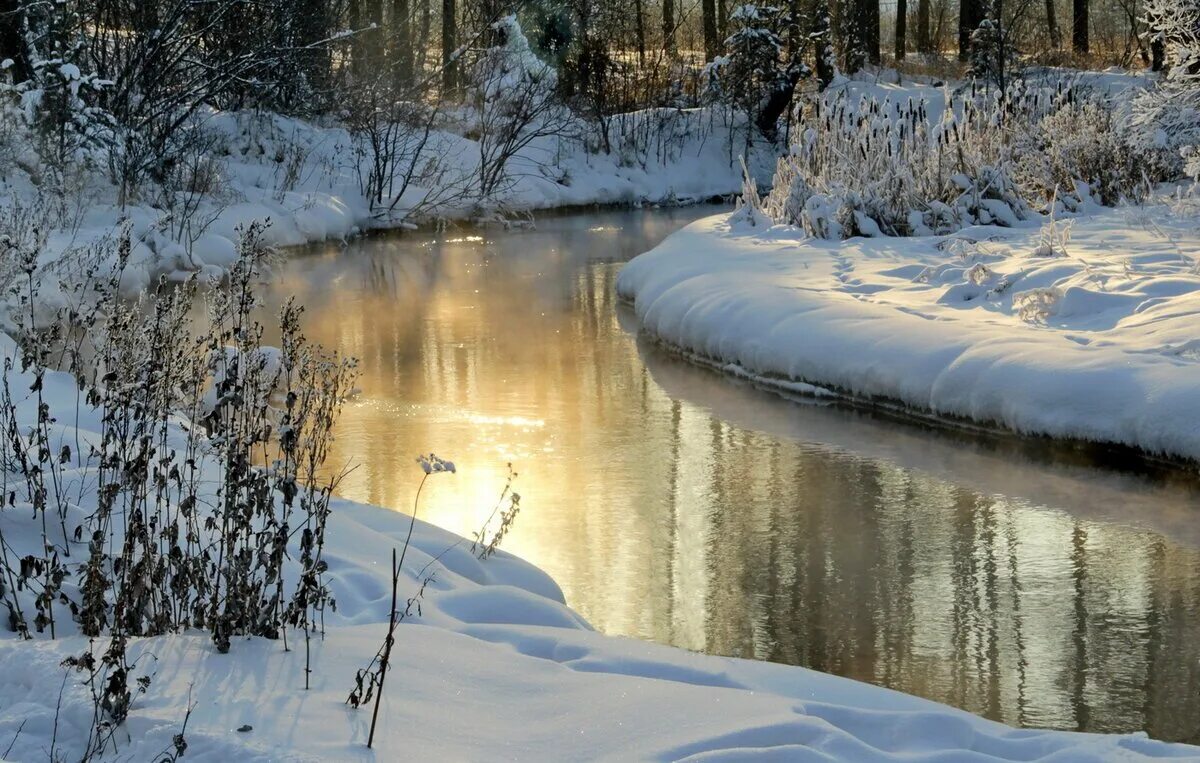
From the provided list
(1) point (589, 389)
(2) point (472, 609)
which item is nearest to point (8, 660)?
(2) point (472, 609)

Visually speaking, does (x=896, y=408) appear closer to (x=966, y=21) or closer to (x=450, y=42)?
(x=450, y=42)

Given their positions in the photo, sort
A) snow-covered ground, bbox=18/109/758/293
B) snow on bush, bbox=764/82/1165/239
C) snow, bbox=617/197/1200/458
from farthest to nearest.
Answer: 1. snow-covered ground, bbox=18/109/758/293
2. snow on bush, bbox=764/82/1165/239
3. snow, bbox=617/197/1200/458

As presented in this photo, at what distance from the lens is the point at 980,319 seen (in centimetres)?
867

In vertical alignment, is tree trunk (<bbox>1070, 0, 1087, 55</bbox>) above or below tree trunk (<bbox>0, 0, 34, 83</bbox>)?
above

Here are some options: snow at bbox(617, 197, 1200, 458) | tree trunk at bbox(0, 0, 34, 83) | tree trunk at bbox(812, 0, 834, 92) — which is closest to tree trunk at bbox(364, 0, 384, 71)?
tree trunk at bbox(0, 0, 34, 83)

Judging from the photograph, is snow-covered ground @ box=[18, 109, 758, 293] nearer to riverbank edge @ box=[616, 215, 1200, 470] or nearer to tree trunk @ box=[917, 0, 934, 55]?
riverbank edge @ box=[616, 215, 1200, 470]

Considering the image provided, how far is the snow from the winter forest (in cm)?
4

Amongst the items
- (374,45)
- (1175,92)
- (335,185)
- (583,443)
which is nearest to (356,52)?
(374,45)

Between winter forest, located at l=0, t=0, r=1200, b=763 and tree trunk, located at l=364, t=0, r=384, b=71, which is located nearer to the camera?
winter forest, located at l=0, t=0, r=1200, b=763

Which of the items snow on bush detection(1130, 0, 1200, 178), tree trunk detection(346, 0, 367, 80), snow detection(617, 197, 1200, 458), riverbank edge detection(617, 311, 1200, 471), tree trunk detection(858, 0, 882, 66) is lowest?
riverbank edge detection(617, 311, 1200, 471)

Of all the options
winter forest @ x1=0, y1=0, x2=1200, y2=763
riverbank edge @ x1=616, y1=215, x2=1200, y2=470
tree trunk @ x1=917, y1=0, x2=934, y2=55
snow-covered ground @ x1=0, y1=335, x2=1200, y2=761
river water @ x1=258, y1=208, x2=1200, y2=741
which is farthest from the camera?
tree trunk @ x1=917, y1=0, x2=934, y2=55

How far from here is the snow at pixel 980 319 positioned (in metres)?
7.09

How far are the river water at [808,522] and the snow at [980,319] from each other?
245 mm

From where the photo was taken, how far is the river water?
183 inches
